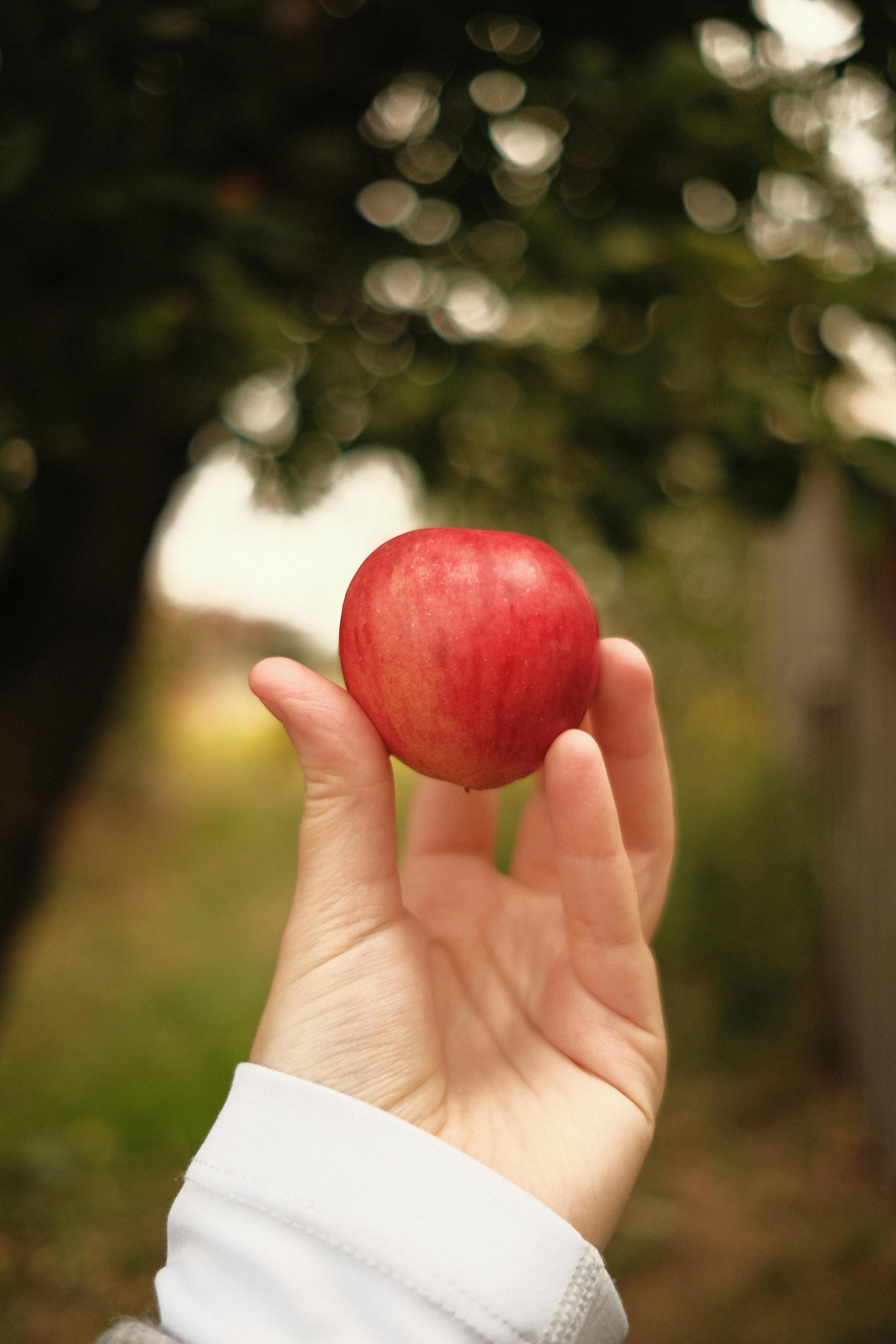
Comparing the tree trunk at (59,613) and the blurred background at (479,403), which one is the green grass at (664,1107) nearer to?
the blurred background at (479,403)

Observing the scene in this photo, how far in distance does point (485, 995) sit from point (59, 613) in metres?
1.73

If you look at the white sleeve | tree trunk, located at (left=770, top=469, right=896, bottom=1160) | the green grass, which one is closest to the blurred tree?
the white sleeve

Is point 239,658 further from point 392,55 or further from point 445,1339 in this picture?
point 445,1339

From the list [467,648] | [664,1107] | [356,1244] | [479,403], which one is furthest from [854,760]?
[356,1244]

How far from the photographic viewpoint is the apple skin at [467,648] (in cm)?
125

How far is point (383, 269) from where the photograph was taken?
213 centimetres

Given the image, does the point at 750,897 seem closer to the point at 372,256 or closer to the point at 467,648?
the point at 372,256

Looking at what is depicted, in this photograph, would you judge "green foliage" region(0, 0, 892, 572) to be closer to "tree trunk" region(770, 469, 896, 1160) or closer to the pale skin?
the pale skin

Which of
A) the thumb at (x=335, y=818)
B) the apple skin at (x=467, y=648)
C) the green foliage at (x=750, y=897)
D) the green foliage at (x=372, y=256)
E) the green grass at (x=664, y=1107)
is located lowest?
the green grass at (x=664, y=1107)

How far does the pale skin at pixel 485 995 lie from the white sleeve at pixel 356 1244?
2.7 inches

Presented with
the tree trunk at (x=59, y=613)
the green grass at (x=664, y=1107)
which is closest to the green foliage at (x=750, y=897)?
the green grass at (x=664, y=1107)

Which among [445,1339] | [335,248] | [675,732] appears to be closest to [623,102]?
[335,248]

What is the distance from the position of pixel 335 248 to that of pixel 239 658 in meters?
6.65

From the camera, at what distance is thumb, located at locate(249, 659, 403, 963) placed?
1169mm
